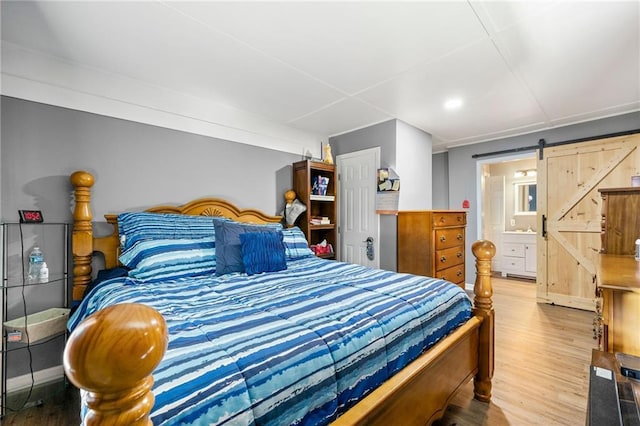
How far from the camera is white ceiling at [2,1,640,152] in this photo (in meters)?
1.62

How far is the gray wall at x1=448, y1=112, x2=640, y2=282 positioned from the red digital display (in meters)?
5.00

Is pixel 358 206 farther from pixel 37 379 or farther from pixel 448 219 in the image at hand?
pixel 37 379

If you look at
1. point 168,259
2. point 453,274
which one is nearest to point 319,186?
point 453,274

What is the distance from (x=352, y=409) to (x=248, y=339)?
43 cm

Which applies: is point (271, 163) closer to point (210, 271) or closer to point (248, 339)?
point (210, 271)

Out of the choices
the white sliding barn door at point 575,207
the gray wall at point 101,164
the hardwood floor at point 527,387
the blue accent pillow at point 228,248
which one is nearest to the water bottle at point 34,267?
the gray wall at point 101,164

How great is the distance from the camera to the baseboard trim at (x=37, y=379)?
1.89 meters

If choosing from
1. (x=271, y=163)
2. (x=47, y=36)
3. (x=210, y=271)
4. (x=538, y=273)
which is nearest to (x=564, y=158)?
(x=538, y=273)

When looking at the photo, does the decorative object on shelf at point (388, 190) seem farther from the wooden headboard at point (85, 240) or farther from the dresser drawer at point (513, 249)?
the dresser drawer at point (513, 249)

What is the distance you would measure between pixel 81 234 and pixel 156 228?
1.70ft

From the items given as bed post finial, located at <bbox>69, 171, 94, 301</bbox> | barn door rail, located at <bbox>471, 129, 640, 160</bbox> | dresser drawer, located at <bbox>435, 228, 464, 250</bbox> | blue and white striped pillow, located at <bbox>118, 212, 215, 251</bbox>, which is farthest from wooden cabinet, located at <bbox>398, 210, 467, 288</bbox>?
bed post finial, located at <bbox>69, 171, 94, 301</bbox>

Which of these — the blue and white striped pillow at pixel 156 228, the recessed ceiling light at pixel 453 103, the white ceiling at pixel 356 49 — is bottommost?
the blue and white striped pillow at pixel 156 228

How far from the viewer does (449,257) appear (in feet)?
10.7

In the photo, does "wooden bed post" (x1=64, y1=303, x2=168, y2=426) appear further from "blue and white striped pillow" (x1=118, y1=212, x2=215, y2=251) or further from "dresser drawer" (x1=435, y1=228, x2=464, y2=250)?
"dresser drawer" (x1=435, y1=228, x2=464, y2=250)
